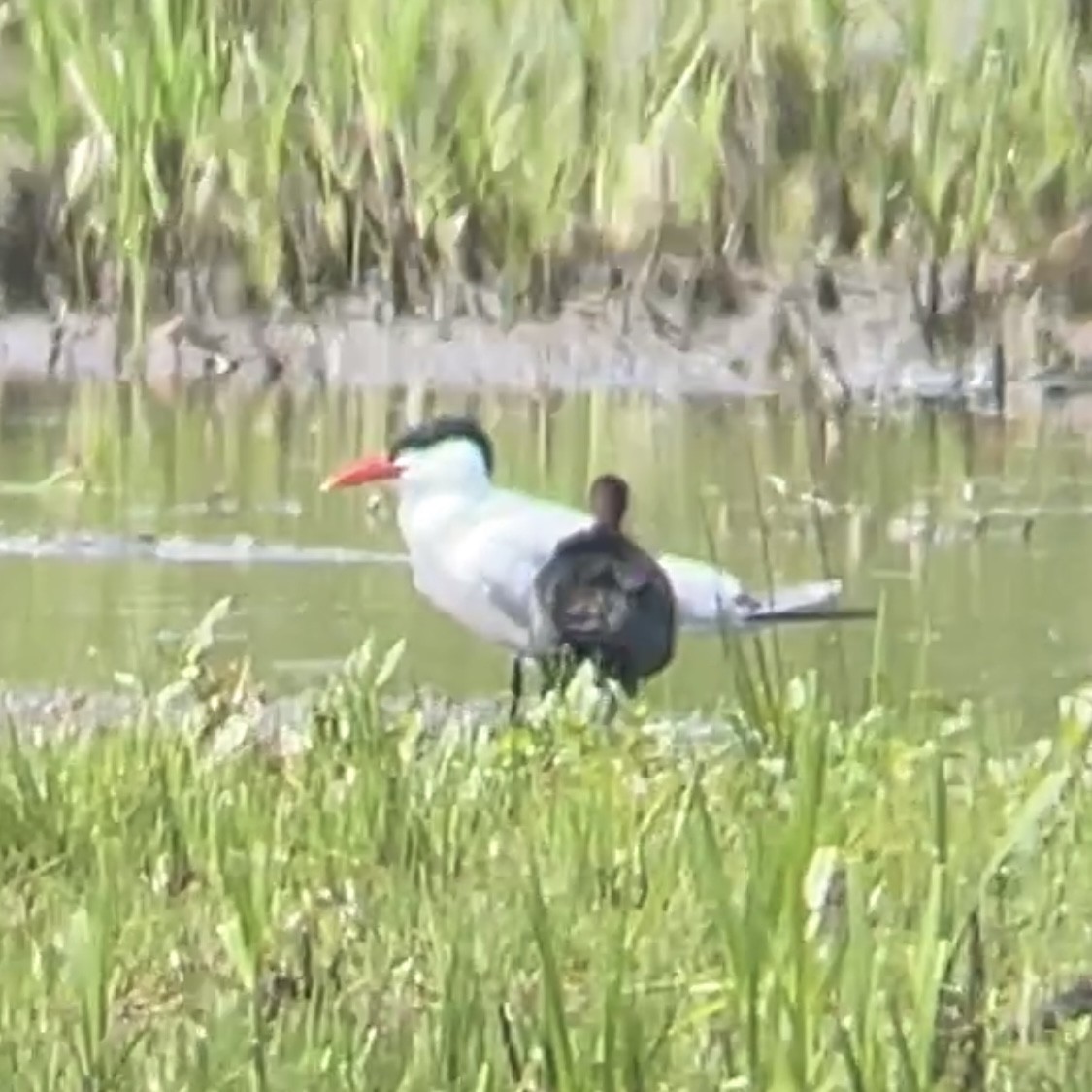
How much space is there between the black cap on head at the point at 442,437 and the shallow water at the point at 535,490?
0.13 metres

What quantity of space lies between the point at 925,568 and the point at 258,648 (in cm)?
86

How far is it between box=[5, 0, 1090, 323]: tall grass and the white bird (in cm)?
132

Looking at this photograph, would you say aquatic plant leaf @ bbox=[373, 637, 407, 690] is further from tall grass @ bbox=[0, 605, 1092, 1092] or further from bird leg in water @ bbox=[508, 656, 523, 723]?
bird leg in water @ bbox=[508, 656, 523, 723]

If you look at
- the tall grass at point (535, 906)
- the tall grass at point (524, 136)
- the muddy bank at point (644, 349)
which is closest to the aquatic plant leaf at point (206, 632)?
the tall grass at point (535, 906)

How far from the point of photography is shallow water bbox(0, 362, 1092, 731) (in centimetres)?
434

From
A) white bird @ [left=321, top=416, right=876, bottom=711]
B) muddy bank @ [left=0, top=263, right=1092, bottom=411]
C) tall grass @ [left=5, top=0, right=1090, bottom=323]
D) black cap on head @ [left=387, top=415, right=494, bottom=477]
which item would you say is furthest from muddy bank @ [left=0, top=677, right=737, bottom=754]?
tall grass @ [left=5, top=0, right=1090, bottom=323]

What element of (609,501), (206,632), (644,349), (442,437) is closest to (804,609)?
(609,501)

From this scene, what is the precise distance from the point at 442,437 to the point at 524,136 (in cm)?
137

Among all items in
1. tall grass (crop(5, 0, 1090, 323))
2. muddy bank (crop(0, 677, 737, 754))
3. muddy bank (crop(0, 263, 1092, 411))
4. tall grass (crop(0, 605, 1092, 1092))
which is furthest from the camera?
tall grass (crop(5, 0, 1090, 323))

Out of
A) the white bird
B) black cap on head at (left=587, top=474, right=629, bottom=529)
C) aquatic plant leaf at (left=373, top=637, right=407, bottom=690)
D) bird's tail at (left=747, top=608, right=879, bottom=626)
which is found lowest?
aquatic plant leaf at (left=373, top=637, right=407, bottom=690)

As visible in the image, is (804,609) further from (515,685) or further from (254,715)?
(254,715)

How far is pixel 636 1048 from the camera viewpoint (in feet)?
8.00

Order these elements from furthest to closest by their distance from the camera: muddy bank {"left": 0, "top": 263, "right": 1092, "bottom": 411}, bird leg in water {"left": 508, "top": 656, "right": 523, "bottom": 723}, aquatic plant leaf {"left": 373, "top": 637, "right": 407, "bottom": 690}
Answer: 1. muddy bank {"left": 0, "top": 263, "right": 1092, "bottom": 411}
2. bird leg in water {"left": 508, "top": 656, "right": 523, "bottom": 723}
3. aquatic plant leaf {"left": 373, "top": 637, "right": 407, "bottom": 690}

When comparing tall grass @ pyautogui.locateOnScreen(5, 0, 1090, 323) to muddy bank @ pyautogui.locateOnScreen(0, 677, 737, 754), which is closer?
muddy bank @ pyautogui.locateOnScreen(0, 677, 737, 754)
